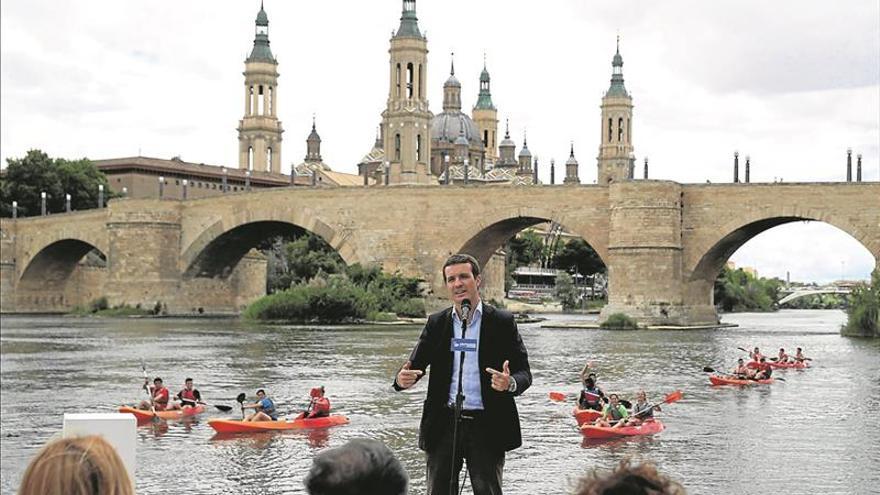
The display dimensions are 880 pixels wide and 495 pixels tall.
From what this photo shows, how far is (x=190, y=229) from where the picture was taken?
66000 mm

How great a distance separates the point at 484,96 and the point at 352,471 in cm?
15185

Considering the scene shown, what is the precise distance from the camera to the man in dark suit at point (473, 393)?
734 centimetres

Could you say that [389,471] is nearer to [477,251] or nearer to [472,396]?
[472,396]

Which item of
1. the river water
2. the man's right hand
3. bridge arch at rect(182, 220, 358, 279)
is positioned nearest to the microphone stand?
the man's right hand

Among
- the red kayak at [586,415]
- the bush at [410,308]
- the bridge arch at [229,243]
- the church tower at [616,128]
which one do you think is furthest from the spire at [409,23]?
the red kayak at [586,415]

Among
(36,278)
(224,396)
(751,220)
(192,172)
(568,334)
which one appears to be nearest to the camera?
(224,396)

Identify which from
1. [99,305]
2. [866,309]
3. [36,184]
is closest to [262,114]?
[36,184]

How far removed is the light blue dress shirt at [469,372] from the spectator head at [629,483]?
393 centimetres

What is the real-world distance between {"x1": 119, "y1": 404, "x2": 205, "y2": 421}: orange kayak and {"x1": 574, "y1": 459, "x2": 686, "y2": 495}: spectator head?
16588 millimetres

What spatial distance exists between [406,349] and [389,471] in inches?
1262

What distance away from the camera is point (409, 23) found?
325 feet

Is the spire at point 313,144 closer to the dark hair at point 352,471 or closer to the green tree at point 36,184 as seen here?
the green tree at point 36,184

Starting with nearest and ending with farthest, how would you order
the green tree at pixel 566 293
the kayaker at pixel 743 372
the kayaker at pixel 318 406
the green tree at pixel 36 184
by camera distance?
the kayaker at pixel 318 406, the kayaker at pixel 743 372, the green tree at pixel 36 184, the green tree at pixel 566 293

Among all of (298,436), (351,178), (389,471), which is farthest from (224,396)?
(351,178)
